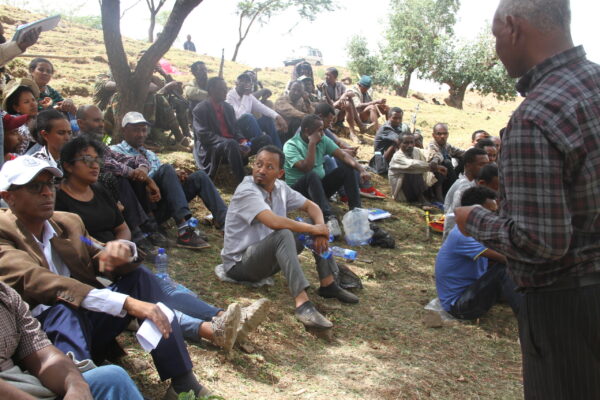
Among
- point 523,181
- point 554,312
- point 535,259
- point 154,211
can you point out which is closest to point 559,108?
point 523,181


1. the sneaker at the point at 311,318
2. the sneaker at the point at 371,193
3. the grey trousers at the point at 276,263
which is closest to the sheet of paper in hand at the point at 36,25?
the grey trousers at the point at 276,263

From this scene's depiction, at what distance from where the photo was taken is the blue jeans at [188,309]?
11.8ft

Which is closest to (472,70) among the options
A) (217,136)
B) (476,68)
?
(476,68)

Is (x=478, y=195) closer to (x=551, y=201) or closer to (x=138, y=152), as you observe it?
(x=551, y=201)

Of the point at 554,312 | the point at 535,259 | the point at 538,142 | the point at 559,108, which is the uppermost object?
the point at 559,108

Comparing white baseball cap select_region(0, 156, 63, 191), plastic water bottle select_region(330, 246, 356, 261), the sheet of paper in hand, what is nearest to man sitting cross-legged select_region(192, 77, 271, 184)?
plastic water bottle select_region(330, 246, 356, 261)

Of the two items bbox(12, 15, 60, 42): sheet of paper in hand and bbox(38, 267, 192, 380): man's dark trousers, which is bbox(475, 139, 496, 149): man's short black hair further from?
bbox(38, 267, 192, 380): man's dark trousers

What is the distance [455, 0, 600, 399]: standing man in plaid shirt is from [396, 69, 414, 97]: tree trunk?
949 inches

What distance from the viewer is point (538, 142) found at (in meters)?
1.73

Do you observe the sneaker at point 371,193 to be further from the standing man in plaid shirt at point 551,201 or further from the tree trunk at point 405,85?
the tree trunk at point 405,85

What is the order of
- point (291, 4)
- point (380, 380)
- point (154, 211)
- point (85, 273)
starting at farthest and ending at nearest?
point (291, 4) < point (154, 211) < point (380, 380) < point (85, 273)

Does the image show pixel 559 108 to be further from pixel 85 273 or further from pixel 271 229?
pixel 271 229

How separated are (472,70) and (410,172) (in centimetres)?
1599

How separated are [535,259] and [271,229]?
10.1 feet
